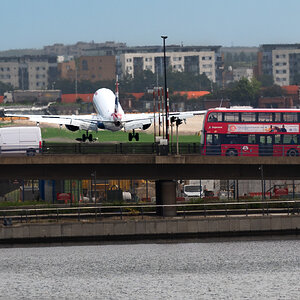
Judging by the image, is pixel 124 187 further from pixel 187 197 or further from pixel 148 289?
pixel 148 289

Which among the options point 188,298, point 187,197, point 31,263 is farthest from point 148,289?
point 187,197

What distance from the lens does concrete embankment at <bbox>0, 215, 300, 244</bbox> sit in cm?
7844

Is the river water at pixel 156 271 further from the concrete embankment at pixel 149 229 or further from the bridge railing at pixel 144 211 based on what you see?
the bridge railing at pixel 144 211

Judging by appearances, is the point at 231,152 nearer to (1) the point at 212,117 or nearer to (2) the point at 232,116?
(2) the point at 232,116

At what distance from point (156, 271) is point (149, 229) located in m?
8.39

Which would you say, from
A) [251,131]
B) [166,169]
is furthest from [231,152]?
[166,169]

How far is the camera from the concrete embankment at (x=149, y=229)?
7844 cm

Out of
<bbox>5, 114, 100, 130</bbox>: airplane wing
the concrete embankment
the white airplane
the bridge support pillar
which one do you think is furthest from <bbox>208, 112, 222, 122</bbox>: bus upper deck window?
<bbox>5, 114, 100, 130</bbox>: airplane wing

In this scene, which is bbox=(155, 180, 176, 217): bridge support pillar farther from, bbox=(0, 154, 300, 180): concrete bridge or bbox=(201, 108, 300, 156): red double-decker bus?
bbox=(201, 108, 300, 156): red double-decker bus

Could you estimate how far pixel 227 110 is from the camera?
321 ft

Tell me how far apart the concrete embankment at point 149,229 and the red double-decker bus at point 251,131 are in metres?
15.8

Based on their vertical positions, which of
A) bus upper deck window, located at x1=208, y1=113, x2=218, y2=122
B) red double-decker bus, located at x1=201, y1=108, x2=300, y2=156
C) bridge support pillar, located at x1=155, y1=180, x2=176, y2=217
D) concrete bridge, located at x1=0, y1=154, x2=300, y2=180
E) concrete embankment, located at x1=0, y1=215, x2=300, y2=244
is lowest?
concrete embankment, located at x1=0, y1=215, x2=300, y2=244

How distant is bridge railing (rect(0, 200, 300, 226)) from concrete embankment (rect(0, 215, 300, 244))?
1.02 meters

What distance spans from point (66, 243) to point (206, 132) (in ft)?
77.4
